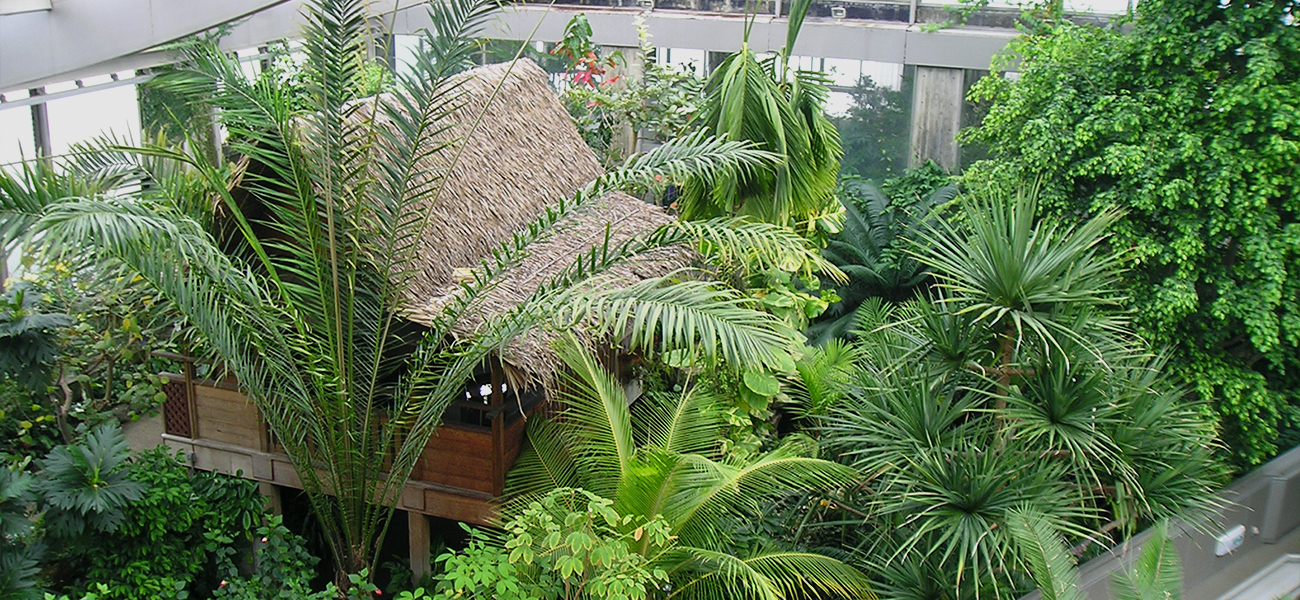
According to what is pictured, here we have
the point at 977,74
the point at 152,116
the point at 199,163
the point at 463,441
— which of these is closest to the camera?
the point at 199,163

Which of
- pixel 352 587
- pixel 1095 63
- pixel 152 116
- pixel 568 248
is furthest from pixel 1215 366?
pixel 152 116

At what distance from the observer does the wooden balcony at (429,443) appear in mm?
6410

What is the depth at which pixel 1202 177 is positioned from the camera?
740 cm

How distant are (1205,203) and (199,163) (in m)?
6.65

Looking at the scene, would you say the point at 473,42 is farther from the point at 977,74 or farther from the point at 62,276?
the point at 977,74

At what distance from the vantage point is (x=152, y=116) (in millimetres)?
11195

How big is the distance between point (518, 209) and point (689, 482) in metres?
3.04

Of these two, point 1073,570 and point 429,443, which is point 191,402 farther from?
point 1073,570

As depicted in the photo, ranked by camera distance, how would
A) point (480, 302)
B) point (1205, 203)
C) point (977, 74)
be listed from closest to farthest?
point (480, 302) → point (1205, 203) → point (977, 74)

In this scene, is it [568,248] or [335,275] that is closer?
[335,275]

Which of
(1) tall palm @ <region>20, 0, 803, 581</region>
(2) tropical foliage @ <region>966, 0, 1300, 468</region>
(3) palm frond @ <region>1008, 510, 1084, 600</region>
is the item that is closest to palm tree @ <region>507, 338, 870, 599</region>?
(1) tall palm @ <region>20, 0, 803, 581</region>

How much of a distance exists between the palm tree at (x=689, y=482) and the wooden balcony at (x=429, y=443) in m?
0.23

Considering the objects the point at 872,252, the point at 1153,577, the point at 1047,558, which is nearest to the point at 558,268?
the point at 1047,558

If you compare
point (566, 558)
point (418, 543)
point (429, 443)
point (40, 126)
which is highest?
point (40, 126)
